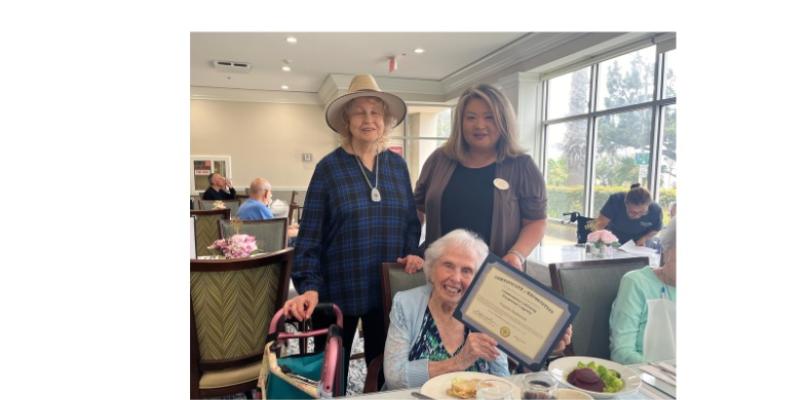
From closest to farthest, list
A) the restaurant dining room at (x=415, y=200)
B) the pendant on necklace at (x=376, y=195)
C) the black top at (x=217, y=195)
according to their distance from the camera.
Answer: the restaurant dining room at (x=415, y=200), the black top at (x=217, y=195), the pendant on necklace at (x=376, y=195)

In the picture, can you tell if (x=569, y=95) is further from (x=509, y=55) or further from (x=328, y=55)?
(x=328, y=55)

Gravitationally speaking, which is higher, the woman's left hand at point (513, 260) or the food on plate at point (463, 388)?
the woman's left hand at point (513, 260)

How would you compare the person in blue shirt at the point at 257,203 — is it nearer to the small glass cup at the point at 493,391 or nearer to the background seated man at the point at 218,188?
the background seated man at the point at 218,188

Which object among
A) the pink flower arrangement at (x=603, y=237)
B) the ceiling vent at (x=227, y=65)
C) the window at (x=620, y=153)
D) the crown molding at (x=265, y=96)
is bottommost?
the pink flower arrangement at (x=603, y=237)

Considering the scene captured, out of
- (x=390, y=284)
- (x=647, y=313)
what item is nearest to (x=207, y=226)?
(x=390, y=284)

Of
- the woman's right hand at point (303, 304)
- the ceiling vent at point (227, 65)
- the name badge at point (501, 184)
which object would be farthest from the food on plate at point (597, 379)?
the ceiling vent at point (227, 65)

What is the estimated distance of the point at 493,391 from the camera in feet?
3.32

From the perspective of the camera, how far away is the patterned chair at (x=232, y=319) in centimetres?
124

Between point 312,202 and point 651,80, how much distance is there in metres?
1.11

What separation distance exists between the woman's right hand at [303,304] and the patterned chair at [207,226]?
1.00ft

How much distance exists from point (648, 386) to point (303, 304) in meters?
1.03
